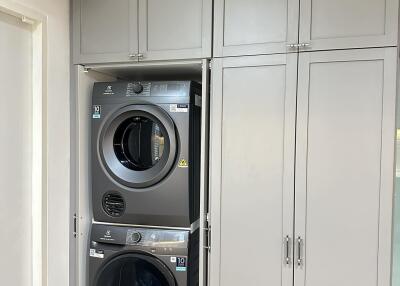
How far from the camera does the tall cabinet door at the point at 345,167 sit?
5.88ft

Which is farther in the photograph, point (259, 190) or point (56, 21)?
point (56, 21)

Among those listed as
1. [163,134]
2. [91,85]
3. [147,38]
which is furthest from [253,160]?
[91,85]

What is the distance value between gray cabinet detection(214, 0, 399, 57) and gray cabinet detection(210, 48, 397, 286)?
52 mm

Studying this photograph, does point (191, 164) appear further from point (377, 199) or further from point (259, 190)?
point (377, 199)

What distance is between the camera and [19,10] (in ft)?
6.32

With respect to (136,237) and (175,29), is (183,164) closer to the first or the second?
(136,237)

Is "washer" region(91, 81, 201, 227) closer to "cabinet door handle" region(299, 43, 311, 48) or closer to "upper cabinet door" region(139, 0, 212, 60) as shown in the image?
"upper cabinet door" region(139, 0, 212, 60)

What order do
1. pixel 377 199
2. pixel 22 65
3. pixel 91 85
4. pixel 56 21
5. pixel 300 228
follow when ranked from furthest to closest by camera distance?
pixel 91 85 → pixel 56 21 → pixel 22 65 → pixel 300 228 → pixel 377 199

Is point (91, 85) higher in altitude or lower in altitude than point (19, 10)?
lower

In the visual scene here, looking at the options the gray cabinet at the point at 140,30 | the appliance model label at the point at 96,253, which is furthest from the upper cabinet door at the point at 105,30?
the appliance model label at the point at 96,253

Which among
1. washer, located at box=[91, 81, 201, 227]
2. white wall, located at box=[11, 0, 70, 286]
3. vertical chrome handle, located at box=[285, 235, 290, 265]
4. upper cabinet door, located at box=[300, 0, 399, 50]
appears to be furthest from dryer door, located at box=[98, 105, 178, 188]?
upper cabinet door, located at box=[300, 0, 399, 50]

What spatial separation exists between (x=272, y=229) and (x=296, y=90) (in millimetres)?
723

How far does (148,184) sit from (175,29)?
89cm

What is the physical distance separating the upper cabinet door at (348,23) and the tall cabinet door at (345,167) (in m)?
0.05
